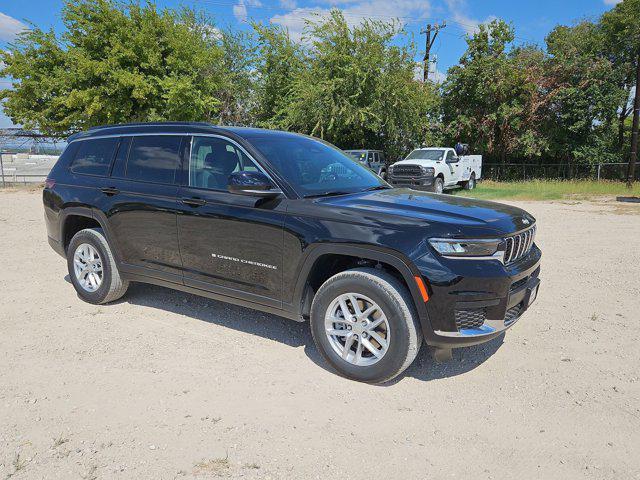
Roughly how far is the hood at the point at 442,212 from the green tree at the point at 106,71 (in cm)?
1978

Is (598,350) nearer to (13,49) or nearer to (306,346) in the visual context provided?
(306,346)

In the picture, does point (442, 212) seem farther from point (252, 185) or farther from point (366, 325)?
point (252, 185)

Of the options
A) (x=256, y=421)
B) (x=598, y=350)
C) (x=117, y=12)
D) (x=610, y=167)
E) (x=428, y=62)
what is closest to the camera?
(x=256, y=421)

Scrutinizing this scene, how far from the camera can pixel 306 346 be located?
4.23 meters

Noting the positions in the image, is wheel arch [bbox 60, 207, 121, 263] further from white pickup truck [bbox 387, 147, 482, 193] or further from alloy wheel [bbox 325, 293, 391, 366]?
white pickup truck [bbox 387, 147, 482, 193]

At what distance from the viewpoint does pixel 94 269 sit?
5.13 metres

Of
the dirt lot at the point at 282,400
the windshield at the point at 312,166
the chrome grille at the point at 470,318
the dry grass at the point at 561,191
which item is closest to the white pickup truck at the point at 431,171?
the dry grass at the point at 561,191

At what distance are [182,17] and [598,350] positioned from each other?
30357 mm

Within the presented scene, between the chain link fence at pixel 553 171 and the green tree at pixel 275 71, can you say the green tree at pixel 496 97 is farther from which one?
the green tree at pixel 275 71

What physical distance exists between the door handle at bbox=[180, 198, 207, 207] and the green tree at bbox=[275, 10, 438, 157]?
2113 centimetres

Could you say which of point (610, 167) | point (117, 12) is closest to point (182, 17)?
point (117, 12)

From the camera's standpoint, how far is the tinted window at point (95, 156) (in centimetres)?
498

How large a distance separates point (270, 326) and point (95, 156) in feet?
8.51

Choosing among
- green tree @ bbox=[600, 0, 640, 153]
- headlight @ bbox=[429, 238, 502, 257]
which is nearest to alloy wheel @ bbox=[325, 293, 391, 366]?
headlight @ bbox=[429, 238, 502, 257]
